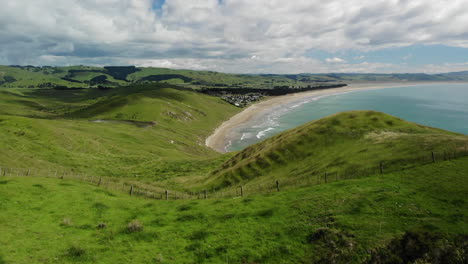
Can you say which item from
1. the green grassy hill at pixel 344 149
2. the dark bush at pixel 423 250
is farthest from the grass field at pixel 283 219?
the green grassy hill at pixel 344 149

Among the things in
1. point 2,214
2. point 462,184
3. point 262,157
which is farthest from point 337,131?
point 2,214

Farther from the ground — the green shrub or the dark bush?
the dark bush

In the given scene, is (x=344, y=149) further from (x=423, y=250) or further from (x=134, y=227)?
(x=134, y=227)

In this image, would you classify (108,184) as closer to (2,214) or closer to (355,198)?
(2,214)

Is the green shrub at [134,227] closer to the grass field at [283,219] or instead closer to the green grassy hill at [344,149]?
the grass field at [283,219]

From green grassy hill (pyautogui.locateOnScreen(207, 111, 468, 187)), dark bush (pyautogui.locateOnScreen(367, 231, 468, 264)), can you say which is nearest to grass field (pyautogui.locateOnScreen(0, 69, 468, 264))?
dark bush (pyautogui.locateOnScreen(367, 231, 468, 264))

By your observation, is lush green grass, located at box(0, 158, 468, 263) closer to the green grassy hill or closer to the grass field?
the grass field

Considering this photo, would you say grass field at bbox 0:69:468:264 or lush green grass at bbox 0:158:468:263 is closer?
grass field at bbox 0:69:468:264
